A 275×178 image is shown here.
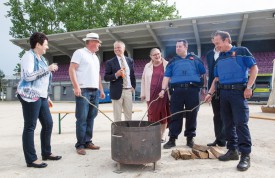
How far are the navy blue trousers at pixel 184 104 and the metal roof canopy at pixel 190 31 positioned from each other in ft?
54.2

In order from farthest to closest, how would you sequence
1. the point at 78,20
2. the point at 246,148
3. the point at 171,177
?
1. the point at 78,20
2. the point at 246,148
3. the point at 171,177

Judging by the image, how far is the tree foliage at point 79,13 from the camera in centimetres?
2986

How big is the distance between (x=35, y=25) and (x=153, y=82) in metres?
31.7

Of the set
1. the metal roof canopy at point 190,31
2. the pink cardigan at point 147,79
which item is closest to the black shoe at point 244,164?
the pink cardigan at point 147,79

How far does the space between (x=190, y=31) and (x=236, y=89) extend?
63.1 ft

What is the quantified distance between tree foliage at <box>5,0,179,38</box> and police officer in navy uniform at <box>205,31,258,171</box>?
88.7ft

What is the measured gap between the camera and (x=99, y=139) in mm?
5523

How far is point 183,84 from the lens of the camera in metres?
4.47

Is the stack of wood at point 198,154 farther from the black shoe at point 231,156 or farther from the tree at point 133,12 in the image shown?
the tree at point 133,12

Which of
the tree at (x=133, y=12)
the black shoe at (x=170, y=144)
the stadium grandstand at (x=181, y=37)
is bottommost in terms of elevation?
the black shoe at (x=170, y=144)

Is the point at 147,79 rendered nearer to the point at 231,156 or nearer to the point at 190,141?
the point at 190,141

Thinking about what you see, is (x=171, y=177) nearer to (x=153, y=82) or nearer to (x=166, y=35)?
(x=153, y=82)

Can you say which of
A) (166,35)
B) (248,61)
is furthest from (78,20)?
(248,61)

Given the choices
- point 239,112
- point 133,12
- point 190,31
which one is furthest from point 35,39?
point 133,12
